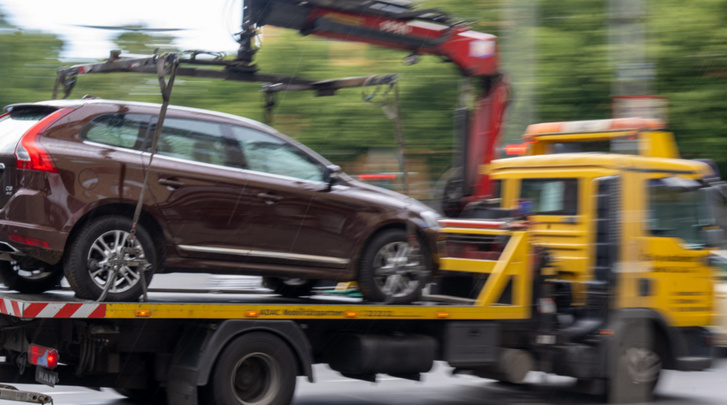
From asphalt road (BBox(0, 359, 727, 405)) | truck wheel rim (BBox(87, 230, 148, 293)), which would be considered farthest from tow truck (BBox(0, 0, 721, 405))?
asphalt road (BBox(0, 359, 727, 405))

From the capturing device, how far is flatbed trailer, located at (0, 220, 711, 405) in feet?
21.7

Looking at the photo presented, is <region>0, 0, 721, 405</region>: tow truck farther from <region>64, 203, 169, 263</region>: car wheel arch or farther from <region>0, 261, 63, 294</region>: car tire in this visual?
<region>64, 203, 169, 263</region>: car wheel arch

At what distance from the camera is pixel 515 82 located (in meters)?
15.8

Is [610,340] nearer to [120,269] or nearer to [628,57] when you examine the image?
[628,57]

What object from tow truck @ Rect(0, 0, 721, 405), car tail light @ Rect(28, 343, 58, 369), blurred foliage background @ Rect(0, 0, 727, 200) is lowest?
car tail light @ Rect(28, 343, 58, 369)

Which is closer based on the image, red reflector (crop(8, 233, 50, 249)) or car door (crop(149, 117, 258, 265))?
red reflector (crop(8, 233, 50, 249))

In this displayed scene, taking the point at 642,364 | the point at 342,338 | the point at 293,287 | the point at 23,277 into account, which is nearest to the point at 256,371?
the point at 342,338

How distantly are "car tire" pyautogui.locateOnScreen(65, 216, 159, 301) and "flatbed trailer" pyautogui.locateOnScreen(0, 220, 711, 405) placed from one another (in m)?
0.17

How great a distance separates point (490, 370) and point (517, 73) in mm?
8228

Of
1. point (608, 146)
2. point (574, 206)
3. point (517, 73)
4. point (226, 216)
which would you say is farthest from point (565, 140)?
point (517, 73)

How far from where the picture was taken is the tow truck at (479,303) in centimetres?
687

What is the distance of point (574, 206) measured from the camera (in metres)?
8.74

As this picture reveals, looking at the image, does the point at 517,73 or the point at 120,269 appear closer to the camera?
the point at 120,269

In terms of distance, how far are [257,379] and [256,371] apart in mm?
62
